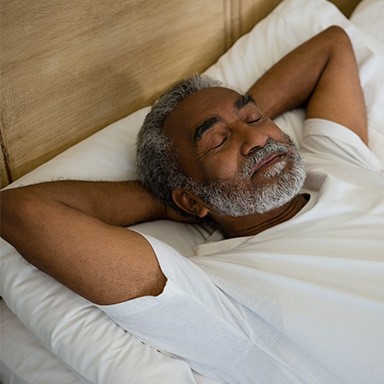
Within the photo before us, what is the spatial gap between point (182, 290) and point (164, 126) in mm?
437

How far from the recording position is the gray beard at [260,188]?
135 centimetres

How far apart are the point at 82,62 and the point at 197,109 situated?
0.29 metres

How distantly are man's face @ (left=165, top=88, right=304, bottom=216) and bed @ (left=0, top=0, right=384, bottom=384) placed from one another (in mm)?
175

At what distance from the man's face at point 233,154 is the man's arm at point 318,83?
239mm

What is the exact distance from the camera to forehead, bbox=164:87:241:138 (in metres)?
1.42

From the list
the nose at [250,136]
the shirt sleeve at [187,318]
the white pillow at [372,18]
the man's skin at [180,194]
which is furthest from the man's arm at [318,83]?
the shirt sleeve at [187,318]

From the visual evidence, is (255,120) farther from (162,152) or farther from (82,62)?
(82,62)

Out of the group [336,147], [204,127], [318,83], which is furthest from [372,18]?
[204,127]

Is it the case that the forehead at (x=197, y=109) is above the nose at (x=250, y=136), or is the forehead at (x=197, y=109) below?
above

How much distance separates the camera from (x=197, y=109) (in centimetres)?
143

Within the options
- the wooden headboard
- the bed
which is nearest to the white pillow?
the bed

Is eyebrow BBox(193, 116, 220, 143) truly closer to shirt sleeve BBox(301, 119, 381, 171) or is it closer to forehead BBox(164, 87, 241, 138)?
forehead BBox(164, 87, 241, 138)

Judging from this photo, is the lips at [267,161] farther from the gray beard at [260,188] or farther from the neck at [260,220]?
the neck at [260,220]

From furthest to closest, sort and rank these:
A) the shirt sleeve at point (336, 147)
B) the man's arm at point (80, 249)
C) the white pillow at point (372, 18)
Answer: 1. the white pillow at point (372, 18)
2. the shirt sleeve at point (336, 147)
3. the man's arm at point (80, 249)
